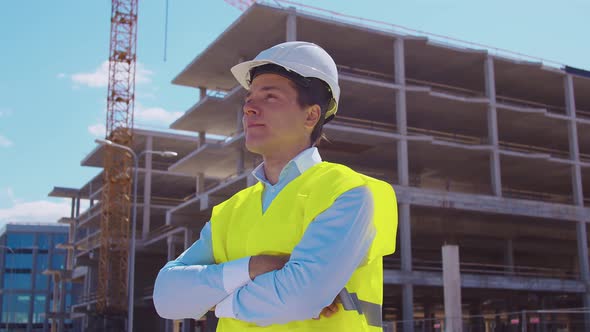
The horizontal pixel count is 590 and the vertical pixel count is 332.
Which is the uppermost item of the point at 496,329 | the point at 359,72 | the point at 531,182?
the point at 359,72

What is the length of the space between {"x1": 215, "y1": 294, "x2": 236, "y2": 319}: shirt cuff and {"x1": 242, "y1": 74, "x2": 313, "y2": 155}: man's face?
0.55 meters

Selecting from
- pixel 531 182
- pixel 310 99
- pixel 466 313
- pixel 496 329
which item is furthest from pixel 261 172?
pixel 466 313

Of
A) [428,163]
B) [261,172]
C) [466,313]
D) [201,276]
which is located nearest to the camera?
[201,276]

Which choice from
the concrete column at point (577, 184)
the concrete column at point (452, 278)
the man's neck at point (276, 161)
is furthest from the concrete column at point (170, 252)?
the man's neck at point (276, 161)

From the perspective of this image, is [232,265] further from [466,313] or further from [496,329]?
[466,313]

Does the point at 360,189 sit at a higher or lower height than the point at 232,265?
higher

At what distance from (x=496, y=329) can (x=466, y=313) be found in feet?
149

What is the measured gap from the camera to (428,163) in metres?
48.0

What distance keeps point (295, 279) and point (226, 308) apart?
29 cm

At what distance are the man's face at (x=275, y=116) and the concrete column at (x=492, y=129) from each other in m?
42.3

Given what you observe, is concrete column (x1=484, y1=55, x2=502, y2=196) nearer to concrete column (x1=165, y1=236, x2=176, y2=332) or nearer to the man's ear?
concrete column (x1=165, y1=236, x2=176, y2=332)

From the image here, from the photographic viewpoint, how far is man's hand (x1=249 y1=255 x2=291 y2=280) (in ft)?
6.91

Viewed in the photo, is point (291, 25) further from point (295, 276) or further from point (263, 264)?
point (295, 276)

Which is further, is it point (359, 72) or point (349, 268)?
→ point (359, 72)
